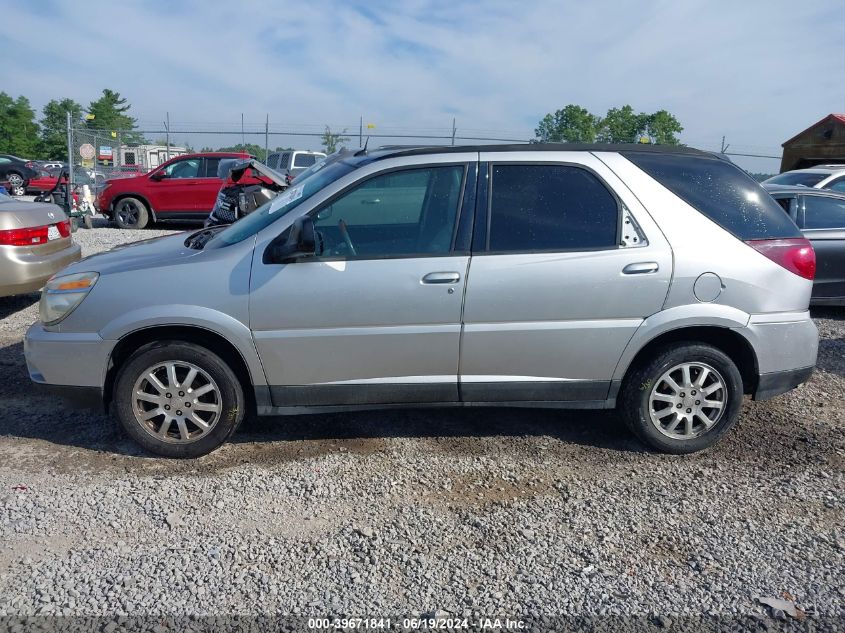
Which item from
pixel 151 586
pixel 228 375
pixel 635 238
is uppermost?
pixel 635 238

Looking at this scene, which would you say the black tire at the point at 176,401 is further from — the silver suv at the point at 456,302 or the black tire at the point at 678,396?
the black tire at the point at 678,396

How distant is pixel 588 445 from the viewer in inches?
173

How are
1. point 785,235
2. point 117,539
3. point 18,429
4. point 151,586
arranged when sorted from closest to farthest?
point 151,586
point 117,539
point 785,235
point 18,429

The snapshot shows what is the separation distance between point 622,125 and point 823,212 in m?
23.1

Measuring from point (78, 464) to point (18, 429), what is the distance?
0.77 meters

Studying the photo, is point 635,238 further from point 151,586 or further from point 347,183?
point 151,586

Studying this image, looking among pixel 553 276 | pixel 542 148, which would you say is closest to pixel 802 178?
pixel 542 148

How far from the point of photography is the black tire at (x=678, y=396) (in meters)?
4.13

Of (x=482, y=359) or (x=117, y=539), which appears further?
(x=482, y=359)

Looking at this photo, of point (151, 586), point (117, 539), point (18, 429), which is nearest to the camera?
point (151, 586)

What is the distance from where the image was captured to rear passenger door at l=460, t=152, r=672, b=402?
394 centimetres

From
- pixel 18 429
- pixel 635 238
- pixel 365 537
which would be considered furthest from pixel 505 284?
pixel 18 429

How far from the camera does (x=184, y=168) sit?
1523 cm

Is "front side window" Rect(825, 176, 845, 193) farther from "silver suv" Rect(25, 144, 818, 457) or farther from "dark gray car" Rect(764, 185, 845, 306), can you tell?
"silver suv" Rect(25, 144, 818, 457)
